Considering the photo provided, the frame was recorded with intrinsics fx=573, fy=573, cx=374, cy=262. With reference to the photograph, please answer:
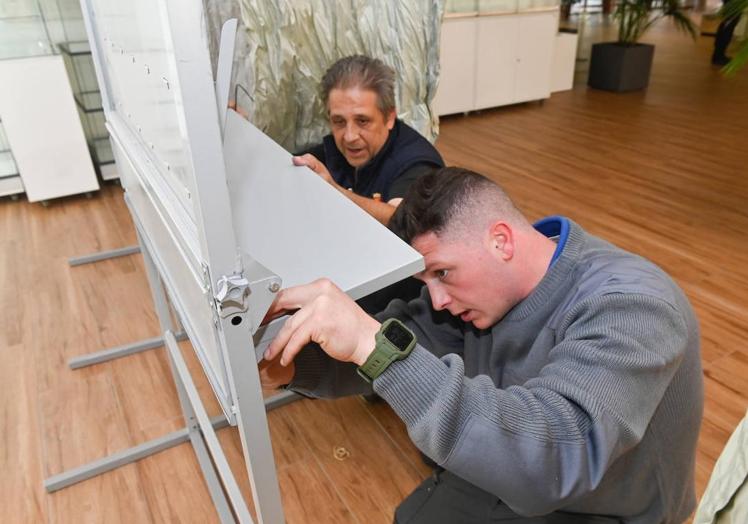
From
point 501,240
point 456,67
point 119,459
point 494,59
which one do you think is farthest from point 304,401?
point 494,59

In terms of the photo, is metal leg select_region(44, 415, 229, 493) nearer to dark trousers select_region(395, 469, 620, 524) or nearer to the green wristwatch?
dark trousers select_region(395, 469, 620, 524)

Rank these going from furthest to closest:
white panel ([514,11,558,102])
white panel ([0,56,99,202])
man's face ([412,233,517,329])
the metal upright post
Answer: white panel ([514,11,558,102]) → white panel ([0,56,99,202]) → the metal upright post → man's face ([412,233,517,329])

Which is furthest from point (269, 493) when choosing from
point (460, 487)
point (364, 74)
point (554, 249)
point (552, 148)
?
point (552, 148)

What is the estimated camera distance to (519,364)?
38.3 inches

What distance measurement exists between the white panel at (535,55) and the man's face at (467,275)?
470 cm

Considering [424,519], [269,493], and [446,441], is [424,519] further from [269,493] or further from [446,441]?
[446,441]

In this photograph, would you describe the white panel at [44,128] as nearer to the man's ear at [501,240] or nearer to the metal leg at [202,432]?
the metal leg at [202,432]

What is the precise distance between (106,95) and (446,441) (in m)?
1.35

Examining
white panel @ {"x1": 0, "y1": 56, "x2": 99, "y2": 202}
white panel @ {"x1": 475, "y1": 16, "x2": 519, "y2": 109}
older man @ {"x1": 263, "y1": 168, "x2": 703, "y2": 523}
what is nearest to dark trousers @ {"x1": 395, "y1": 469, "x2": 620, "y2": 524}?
older man @ {"x1": 263, "y1": 168, "x2": 703, "y2": 523}

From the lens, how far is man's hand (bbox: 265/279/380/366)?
27.5 inches

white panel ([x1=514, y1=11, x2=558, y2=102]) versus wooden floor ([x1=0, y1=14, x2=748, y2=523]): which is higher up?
white panel ([x1=514, y1=11, x2=558, y2=102])

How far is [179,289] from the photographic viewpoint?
100 centimetres

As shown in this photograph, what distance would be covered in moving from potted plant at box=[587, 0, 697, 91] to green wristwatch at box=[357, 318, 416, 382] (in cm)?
586

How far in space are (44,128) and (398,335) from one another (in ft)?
10.9
